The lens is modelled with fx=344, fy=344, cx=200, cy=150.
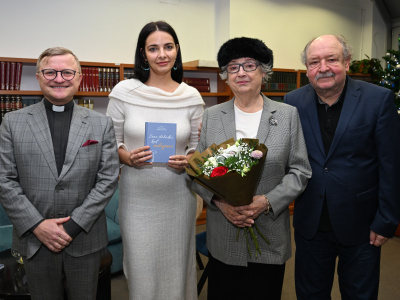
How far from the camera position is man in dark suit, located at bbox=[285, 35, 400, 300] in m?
1.90

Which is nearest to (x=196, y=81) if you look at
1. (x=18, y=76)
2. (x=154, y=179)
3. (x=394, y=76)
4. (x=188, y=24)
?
(x=188, y=24)

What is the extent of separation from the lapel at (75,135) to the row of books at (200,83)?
136 inches

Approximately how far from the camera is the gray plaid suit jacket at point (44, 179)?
68.0 inches

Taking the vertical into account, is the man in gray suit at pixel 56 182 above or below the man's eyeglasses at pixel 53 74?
below

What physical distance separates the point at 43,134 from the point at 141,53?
2.66 feet

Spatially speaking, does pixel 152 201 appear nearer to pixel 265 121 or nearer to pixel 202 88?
pixel 265 121

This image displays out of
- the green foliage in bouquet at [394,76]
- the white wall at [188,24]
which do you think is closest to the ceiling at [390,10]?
the white wall at [188,24]

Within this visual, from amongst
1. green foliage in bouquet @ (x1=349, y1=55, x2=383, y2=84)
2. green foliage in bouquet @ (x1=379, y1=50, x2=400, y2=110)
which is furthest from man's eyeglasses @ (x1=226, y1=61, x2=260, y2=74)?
green foliage in bouquet @ (x1=349, y1=55, x2=383, y2=84)

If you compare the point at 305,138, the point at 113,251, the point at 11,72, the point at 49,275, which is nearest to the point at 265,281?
the point at 305,138

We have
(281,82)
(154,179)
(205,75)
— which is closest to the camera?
(154,179)

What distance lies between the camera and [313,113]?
2.01m

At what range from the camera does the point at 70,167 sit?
177cm

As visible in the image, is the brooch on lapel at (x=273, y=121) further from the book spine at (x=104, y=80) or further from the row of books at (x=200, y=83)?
the row of books at (x=200, y=83)

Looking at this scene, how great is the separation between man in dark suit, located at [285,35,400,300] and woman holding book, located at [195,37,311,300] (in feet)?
0.57
